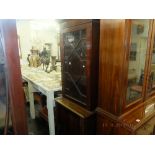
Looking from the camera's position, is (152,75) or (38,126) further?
(38,126)

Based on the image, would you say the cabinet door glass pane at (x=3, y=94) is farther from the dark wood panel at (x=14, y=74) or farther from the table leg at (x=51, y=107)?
the table leg at (x=51, y=107)

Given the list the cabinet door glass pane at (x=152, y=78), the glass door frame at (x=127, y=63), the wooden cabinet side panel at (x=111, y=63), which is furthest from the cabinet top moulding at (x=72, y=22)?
the cabinet door glass pane at (x=152, y=78)

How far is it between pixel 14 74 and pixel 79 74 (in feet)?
3.67

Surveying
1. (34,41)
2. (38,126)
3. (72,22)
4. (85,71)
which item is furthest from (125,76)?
(34,41)

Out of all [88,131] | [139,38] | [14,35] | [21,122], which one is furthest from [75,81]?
[14,35]

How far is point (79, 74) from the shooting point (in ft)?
5.69

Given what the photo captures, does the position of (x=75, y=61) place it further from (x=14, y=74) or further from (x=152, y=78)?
(x=14, y=74)

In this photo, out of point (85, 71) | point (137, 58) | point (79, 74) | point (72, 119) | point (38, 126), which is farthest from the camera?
point (38, 126)

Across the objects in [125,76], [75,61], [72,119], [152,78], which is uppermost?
[75,61]

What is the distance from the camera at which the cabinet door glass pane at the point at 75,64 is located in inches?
63.8

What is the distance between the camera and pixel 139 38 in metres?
1.46

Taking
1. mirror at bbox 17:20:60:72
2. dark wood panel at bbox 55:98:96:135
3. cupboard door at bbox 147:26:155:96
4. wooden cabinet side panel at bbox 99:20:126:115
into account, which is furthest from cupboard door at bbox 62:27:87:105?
mirror at bbox 17:20:60:72

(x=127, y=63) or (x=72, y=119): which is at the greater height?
(x=127, y=63)

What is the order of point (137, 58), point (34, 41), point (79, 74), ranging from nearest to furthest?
point (137, 58) < point (79, 74) < point (34, 41)
